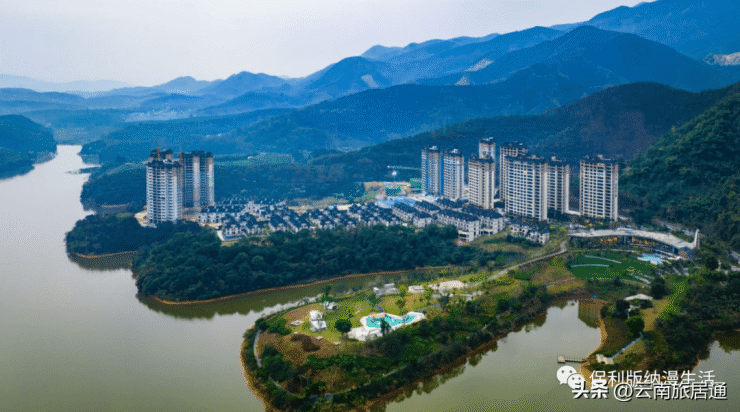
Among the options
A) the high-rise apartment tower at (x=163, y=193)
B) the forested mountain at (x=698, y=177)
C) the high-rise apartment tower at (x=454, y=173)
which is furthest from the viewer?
the high-rise apartment tower at (x=454, y=173)

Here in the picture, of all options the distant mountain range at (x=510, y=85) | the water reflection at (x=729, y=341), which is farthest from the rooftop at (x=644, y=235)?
the distant mountain range at (x=510, y=85)

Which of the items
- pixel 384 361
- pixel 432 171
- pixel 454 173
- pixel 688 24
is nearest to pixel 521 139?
pixel 432 171

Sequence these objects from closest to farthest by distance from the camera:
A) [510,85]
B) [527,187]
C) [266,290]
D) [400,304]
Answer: [400,304], [266,290], [527,187], [510,85]

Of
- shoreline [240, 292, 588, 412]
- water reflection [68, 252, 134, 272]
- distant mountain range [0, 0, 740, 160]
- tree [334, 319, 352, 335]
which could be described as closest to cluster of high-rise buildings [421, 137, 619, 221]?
shoreline [240, 292, 588, 412]

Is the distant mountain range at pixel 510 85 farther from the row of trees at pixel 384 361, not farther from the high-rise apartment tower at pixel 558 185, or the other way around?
the row of trees at pixel 384 361

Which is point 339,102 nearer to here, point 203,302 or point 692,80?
point 692,80

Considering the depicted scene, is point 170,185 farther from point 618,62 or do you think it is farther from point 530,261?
point 618,62
